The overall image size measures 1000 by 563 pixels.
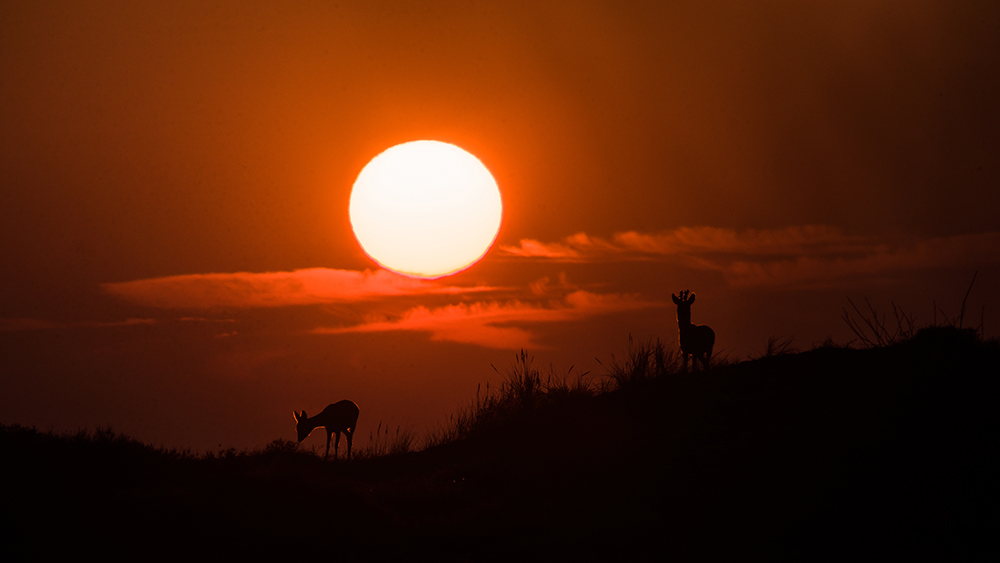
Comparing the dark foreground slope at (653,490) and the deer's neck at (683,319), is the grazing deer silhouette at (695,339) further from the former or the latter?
the dark foreground slope at (653,490)

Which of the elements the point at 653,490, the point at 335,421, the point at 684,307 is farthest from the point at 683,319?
the point at 335,421

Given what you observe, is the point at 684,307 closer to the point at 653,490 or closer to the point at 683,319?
the point at 683,319

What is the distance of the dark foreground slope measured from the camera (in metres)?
8.46

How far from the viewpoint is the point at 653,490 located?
10.4 m

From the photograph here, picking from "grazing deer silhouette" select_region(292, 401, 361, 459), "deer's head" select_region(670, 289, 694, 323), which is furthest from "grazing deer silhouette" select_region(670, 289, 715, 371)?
"grazing deer silhouette" select_region(292, 401, 361, 459)

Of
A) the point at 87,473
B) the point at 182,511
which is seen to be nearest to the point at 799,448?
the point at 182,511

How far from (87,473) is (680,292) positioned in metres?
13.1

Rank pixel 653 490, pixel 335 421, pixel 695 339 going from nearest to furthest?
pixel 653 490 < pixel 695 339 < pixel 335 421

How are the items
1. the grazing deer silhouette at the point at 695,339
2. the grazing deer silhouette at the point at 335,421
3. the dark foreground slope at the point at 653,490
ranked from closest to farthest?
the dark foreground slope at the point at 653,490, the grazing deer silhouette at the point at 695,339, the grazing deer silhouette at the point at 335,421

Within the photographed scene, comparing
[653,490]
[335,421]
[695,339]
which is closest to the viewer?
[653,490]

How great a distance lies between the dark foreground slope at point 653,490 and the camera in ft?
27.8

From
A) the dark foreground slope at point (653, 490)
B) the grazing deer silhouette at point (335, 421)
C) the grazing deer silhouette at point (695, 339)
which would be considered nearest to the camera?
the dark foreground slope at point (653, 490)

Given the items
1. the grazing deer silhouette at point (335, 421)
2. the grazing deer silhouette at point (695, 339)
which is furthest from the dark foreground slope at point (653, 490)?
the grazing deer silhouette at point (335, 421)

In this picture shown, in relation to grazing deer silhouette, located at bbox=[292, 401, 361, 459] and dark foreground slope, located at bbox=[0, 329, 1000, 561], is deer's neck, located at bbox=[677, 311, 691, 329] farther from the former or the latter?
grazing deer silhouette, located at bbox=[292, 401, 361, 459]
